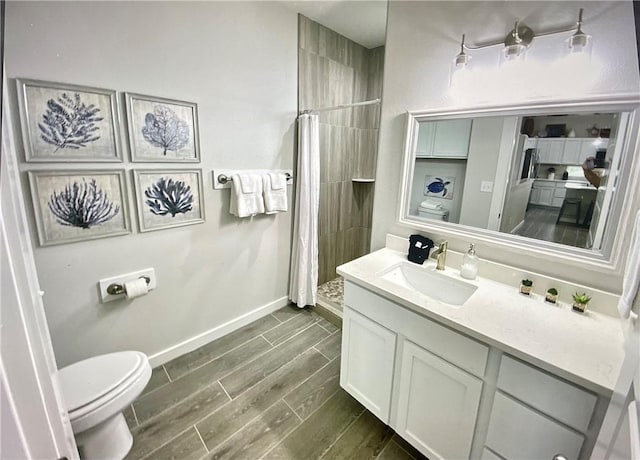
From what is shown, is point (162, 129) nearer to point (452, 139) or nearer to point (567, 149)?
point (452, 139)

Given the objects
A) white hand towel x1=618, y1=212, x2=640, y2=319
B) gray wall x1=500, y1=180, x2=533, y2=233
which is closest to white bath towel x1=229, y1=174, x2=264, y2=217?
gray wall x1=500, y1=180, x2=533, y2=233

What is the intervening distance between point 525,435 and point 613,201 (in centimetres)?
95

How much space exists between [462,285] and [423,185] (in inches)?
24.2

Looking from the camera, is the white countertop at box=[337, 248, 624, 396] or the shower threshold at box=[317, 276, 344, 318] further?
the shower threshold at box=[317, 276, 344, 318]


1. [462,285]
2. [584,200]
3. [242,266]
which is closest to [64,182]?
[242,266]

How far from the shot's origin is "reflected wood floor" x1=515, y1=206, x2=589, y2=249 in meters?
1.20

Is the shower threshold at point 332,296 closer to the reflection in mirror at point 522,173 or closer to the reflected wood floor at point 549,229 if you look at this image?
the reflection in mirror at point 522,173

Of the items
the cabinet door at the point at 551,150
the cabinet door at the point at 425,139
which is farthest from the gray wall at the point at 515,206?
the cabinet door at the point at 425,139

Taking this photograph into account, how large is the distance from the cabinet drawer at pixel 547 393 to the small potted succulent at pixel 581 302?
0.44 meters

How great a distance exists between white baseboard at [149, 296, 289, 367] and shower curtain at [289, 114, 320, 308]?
0.73ft

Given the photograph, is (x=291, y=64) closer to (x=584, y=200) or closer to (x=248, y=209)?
(x=248, y=209)

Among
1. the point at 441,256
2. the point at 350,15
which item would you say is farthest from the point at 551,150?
the point at 350,15

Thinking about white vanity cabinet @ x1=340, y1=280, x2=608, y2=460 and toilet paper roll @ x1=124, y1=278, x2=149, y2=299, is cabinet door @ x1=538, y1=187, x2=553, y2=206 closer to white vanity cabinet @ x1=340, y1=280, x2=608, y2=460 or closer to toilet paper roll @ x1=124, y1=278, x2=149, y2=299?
white vanity cabinet @ x1=340, y1=280, x2=608, y2=460

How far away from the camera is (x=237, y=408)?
5.44 feet
